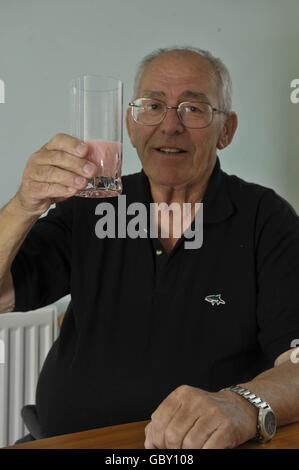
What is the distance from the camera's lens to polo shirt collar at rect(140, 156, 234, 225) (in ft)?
4.74

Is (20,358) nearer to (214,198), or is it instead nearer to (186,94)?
(214,198)

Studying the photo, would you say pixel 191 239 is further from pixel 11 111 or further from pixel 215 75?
pixel 11 111

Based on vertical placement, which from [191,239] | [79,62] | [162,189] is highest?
[79,62]

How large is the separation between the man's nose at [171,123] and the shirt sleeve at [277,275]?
0.30m

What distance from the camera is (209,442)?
831mm

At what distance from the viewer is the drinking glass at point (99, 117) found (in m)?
1.00

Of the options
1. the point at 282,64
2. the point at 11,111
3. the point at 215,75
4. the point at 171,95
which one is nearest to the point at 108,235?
the point at 171,95

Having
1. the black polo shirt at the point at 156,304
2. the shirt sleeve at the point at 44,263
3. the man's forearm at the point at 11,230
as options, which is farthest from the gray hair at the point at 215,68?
the man's forearm at the point at 11,230

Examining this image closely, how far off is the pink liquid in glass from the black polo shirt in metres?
0.39

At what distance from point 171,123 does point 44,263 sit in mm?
498

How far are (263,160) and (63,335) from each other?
1.32 meters

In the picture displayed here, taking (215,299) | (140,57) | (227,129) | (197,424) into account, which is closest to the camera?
(197,424)

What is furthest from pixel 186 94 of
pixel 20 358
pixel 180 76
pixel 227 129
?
pixel 20 358

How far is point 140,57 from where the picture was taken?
2271 mm
